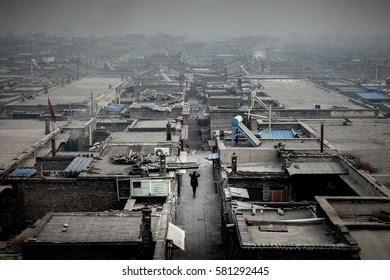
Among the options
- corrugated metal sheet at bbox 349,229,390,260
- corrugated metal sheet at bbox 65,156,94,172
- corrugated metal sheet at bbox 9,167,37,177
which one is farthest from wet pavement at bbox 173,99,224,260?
corrugated metal sheet at bbox 9,167,37,177

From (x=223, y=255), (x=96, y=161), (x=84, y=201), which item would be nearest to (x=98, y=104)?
(x=96, y=161)

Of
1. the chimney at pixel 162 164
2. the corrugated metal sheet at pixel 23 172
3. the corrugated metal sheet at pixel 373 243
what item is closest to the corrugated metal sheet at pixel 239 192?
the chimney at pixel 162 164

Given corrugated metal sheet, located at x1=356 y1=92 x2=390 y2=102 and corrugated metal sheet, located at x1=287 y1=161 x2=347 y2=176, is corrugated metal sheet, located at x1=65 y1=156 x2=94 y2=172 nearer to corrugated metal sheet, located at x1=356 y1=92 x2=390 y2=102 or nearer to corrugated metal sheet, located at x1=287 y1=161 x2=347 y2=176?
corrugated metal sheet, located at x1=287 y1=161 x2=347 y2=176

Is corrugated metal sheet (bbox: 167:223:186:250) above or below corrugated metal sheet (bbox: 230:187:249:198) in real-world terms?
above

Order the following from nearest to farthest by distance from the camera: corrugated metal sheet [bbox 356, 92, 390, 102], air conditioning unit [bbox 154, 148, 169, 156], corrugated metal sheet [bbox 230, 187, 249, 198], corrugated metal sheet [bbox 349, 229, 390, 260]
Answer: corrugated metal sheet [bbox 349, 229, 390, 260]
corrugated metal sheet [bbox 230, 187, 249, 198]
air conditioning unit [bbox 154, 148, 169, 156]
corrugated metal sheet [bbox 356, 92, 390, 102]

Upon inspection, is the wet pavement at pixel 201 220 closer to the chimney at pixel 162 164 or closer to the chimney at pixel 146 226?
the chimney at pixel 162 164

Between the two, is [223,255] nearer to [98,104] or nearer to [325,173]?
[325,173]

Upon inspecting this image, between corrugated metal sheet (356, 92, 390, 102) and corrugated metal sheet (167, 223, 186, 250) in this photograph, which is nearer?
corrugated metal sheet (167, 223, 186, 250)
